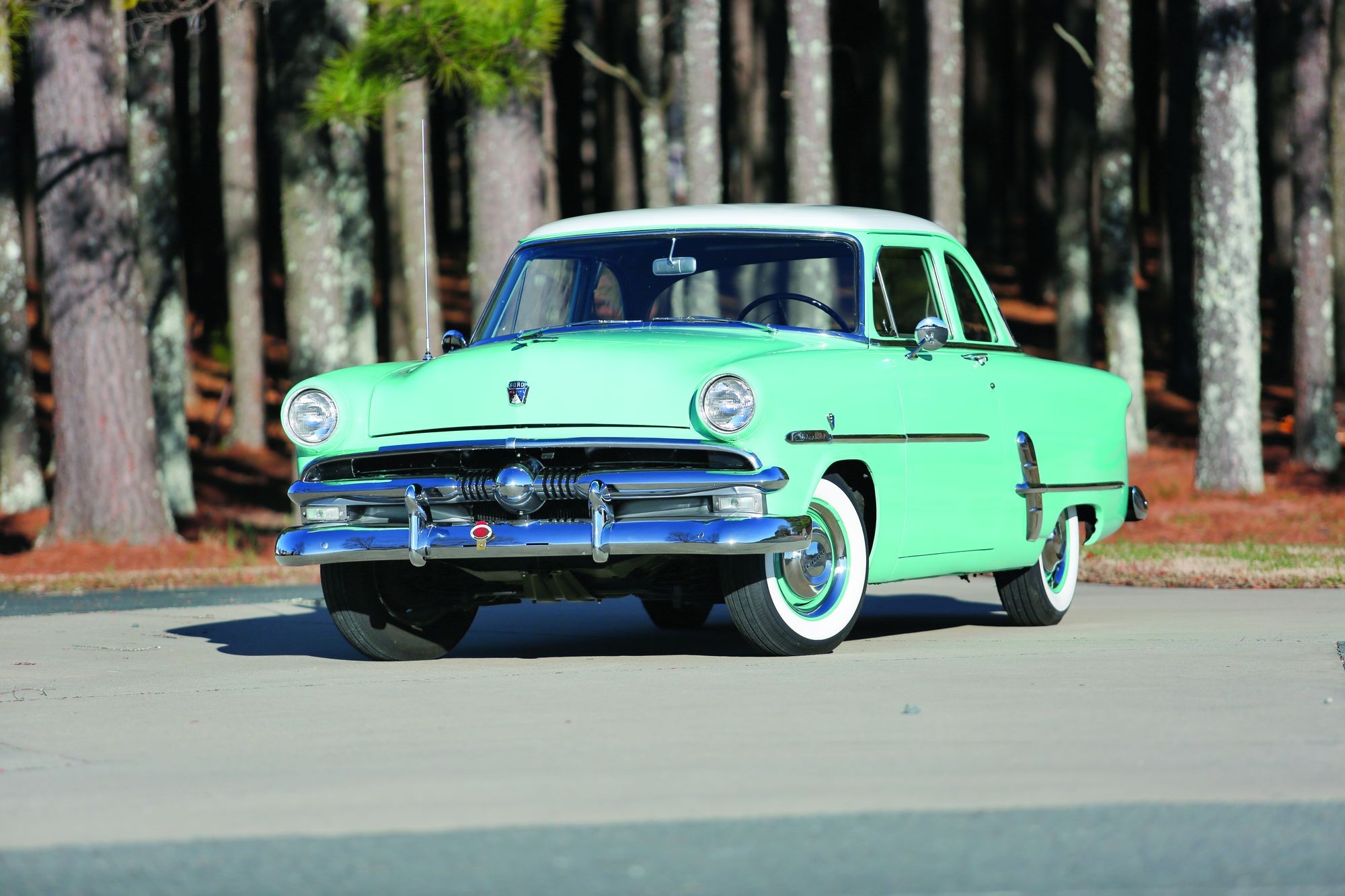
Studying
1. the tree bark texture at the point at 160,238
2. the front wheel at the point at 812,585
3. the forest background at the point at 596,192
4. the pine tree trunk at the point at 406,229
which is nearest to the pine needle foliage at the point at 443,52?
the forest background at the point at 596,192

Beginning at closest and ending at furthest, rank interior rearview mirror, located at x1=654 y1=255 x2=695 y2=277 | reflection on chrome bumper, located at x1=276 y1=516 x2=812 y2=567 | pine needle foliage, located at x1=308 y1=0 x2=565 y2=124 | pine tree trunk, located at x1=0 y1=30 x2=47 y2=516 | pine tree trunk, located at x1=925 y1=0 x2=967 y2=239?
reflection on chrome bumper, located at x1=276 y1=516 x2=812 y2=567 → interior rearview mirror, located at x1=654 y1=255 x2=695 y2=277 → pine needle foliage, located at x1=308 y1=0 x2=565 y2=124 → pine tree trunk, located at x1=0 y1=30 x2=47 y2=516 → pine tree trunk, located at x1=925 y1=0 x2=967 y2=239

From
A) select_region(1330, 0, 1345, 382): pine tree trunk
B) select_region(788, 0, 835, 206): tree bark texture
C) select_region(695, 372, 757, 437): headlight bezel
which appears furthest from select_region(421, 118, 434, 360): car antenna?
select_region(1330, 0, 1345, 382): pine tree trunk

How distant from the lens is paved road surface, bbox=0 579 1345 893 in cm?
415

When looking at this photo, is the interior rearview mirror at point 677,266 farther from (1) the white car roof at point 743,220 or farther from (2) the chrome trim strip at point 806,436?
(2) the chrome trim strip at point 806,436

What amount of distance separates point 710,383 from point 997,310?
2868mm

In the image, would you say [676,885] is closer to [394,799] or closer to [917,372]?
[394,799]

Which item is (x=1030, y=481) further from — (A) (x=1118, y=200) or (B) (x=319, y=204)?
(A) (x=1118, y=200)

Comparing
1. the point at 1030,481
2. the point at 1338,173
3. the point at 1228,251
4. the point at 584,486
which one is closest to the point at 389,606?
the point at 584,486

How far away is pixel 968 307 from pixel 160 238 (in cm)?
1434

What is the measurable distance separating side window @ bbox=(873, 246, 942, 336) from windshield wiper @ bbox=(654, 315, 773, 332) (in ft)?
1.70

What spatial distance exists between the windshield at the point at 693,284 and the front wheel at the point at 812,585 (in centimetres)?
101

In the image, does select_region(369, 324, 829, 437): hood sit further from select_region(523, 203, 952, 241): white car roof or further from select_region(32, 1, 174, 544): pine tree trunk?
select_region(32, 1, 174, 544): pine tree trunk

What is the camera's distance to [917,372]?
28.0 feet

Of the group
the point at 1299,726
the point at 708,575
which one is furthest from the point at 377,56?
the point at 1299,726
